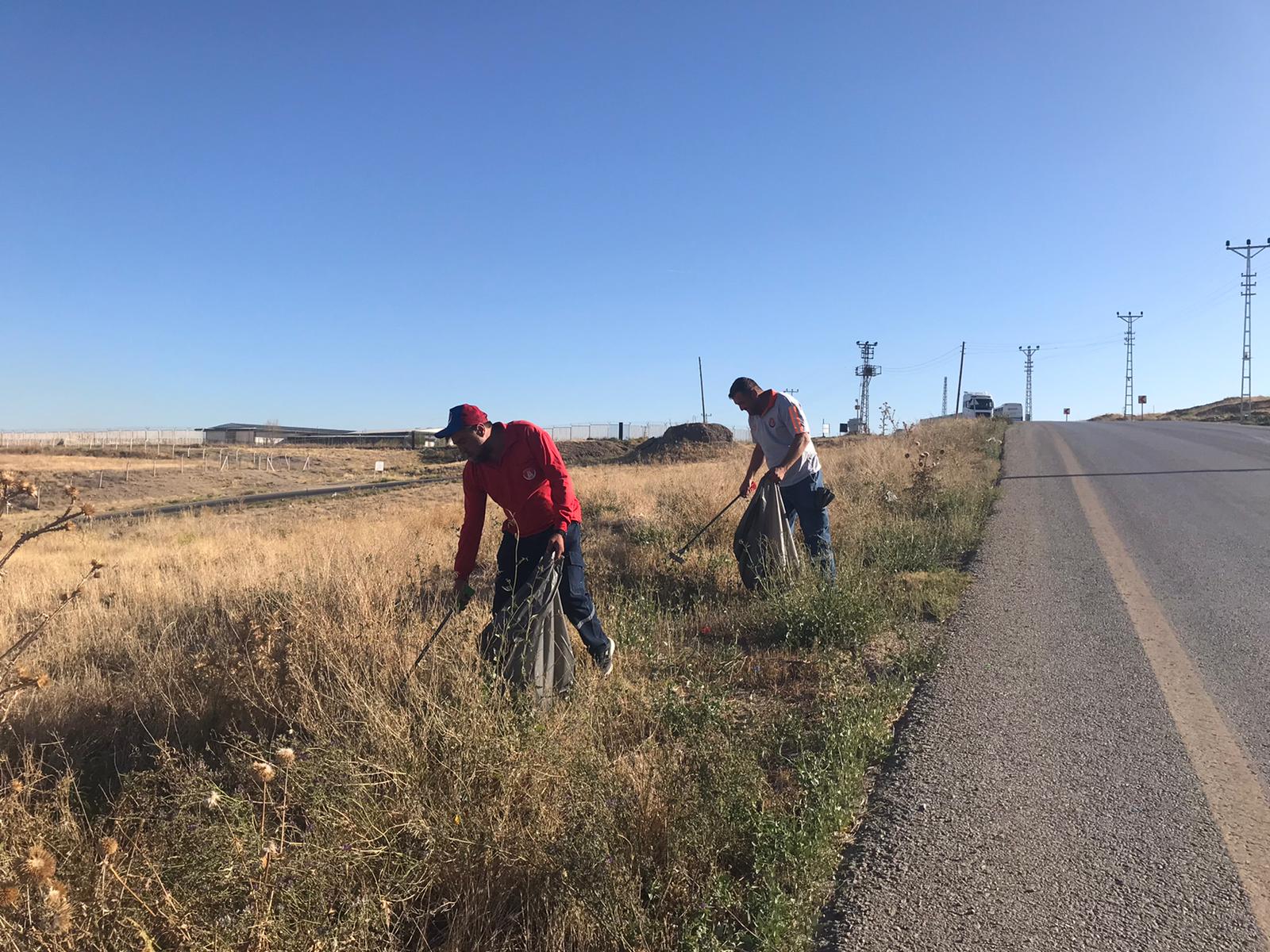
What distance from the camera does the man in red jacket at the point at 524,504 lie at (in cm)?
436

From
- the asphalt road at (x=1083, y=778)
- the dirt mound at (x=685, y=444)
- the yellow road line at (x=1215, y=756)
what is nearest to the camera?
the asphalt road at (x=1083, y=778)

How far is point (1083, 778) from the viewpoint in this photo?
315 cm

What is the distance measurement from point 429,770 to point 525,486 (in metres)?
1.85

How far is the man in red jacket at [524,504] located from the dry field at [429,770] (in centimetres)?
30

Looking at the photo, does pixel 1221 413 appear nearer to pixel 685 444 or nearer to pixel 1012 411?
pixel 1012 411

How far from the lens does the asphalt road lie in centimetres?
236

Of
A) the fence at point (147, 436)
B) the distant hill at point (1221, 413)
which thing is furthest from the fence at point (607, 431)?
the distant hill at point (1221, 413)

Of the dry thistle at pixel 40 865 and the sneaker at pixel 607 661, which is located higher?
the dry thistle at pixel 40 865

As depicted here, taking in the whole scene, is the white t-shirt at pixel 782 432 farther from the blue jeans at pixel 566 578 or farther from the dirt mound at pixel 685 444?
the dirt mound at pixel 685 444

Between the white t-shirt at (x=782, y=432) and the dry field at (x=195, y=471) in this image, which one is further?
the dry field at (x=195, y=471)

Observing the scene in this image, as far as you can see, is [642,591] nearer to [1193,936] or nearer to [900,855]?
[900,855]

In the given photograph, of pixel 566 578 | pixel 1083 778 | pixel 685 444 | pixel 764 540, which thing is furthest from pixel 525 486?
pixel 685 444

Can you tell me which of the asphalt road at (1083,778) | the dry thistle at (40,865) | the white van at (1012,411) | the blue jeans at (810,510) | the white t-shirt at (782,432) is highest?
the white van at (1012,411)

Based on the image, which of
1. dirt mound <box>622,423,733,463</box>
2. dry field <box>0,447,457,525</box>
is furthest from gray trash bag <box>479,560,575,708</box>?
dirt mound <box>622,423,733,463</box>
